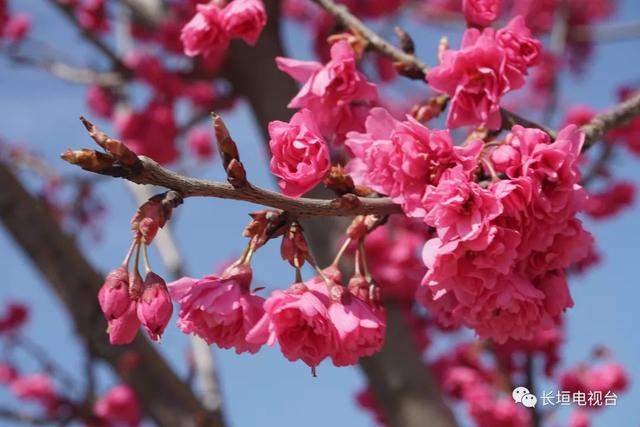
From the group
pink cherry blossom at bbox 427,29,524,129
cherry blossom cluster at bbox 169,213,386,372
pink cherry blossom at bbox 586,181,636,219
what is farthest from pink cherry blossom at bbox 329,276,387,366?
pink cherry blossom at bbox 586,181,636,219

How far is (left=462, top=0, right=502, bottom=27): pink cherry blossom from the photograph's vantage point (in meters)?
1.42

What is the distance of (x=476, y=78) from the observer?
1.28 m

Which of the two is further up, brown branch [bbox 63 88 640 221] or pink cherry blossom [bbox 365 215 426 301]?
pink cherry blossom [bbox 365 215 426 301]

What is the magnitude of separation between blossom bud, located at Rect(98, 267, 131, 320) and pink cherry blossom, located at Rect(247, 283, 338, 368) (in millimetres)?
188

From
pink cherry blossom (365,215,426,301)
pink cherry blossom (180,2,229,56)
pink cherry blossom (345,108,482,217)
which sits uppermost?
pink cherry blossom (365,215,426,301)

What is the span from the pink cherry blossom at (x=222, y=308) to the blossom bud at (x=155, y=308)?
2.4 inches

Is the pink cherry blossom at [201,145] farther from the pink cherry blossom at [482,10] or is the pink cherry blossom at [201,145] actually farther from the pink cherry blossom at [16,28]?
the pink cherry blossom at [482,10]

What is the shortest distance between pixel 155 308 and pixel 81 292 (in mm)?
1489

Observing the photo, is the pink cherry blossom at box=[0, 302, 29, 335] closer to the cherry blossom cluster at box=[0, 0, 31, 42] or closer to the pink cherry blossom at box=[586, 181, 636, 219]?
the cherry blossom cluster at box=[0, 0, 31, 42]

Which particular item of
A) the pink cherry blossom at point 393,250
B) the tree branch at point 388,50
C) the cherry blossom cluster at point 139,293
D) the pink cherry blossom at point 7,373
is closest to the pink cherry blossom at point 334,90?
the tree branch at point 388,50

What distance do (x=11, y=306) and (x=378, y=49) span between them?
402 centimetres

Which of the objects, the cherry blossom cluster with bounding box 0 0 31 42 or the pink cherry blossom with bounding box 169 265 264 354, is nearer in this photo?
the pink cherry blossom with bounding box 169 265 264 354

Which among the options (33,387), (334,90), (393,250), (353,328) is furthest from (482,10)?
(33,387)

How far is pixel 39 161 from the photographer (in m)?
4.48
